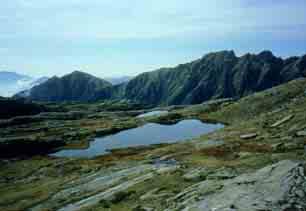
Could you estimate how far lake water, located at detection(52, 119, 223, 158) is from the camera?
128m

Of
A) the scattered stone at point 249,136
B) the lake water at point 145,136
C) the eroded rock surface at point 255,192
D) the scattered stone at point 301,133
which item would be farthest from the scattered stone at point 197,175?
the lake water at point 145,136

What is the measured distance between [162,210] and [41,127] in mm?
157180

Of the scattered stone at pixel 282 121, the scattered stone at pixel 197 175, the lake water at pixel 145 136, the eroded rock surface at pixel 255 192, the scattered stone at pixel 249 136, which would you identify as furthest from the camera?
the lake water at pixel 145 136

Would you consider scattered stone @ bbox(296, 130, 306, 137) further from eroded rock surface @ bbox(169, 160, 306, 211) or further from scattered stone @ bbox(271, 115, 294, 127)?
eroded rock surface @ bbox(169, 160, 306, 211)

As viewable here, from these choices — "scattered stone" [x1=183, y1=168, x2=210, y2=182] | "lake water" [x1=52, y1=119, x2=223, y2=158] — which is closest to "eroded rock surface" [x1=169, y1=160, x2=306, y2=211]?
"scattered stone" [x1=183, y1=168, x2=210, y2=182]

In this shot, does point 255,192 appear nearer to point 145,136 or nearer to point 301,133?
point 301,133

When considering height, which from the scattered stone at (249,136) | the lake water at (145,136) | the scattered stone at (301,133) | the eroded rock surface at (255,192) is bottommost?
the lake water at (145,136)

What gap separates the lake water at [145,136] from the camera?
5020 inches

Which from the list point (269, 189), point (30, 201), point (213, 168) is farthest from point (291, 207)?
point (30, 201)

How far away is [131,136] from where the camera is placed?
154 meters

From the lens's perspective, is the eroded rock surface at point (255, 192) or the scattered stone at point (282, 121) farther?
the scattered stone at point (282, 121)

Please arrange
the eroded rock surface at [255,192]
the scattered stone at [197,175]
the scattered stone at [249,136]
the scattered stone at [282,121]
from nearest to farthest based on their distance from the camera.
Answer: the eroded rock surface at [255,192] < the scattered stone at [197,175] < the scattered stone at [249,136] < the scattered stone at [282,121]

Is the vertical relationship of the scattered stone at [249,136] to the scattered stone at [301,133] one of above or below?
below

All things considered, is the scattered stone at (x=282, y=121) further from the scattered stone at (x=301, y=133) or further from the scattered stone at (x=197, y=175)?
the scattered stone at (x=197, y=175)
